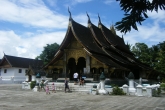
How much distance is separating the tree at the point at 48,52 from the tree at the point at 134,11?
41.8 m

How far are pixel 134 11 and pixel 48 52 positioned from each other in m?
43.0

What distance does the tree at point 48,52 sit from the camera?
45.8 metres

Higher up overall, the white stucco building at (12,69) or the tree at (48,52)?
the tree at (48,52)

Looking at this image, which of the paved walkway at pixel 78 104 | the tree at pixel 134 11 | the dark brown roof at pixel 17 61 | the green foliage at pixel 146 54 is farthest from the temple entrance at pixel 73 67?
the green foliage at pixel 146 54

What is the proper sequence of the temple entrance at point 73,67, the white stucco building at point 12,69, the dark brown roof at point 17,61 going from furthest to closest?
the dark brown roof at point 17,61, the white stucco building at point 12,69, the temple entrance at point 73,67

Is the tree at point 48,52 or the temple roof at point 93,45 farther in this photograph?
the tree at point 48,52

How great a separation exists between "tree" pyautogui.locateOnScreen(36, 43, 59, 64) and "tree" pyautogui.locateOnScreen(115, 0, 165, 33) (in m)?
41.8

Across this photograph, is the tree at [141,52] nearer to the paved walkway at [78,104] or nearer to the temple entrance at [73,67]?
the temple entrance at [73,67]

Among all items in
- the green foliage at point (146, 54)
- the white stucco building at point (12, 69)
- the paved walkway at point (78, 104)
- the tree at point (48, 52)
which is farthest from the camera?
the tree at point (48, 52)

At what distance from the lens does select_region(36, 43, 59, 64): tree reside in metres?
45.8

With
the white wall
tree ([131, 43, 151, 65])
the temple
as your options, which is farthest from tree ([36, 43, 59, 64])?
the temple

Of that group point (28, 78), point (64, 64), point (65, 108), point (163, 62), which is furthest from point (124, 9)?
point (163, 62)

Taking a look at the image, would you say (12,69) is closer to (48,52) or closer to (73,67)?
(48,52)

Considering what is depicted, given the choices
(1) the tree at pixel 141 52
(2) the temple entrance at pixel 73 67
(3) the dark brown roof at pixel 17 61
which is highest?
(1) the tree at pixel 141 52
